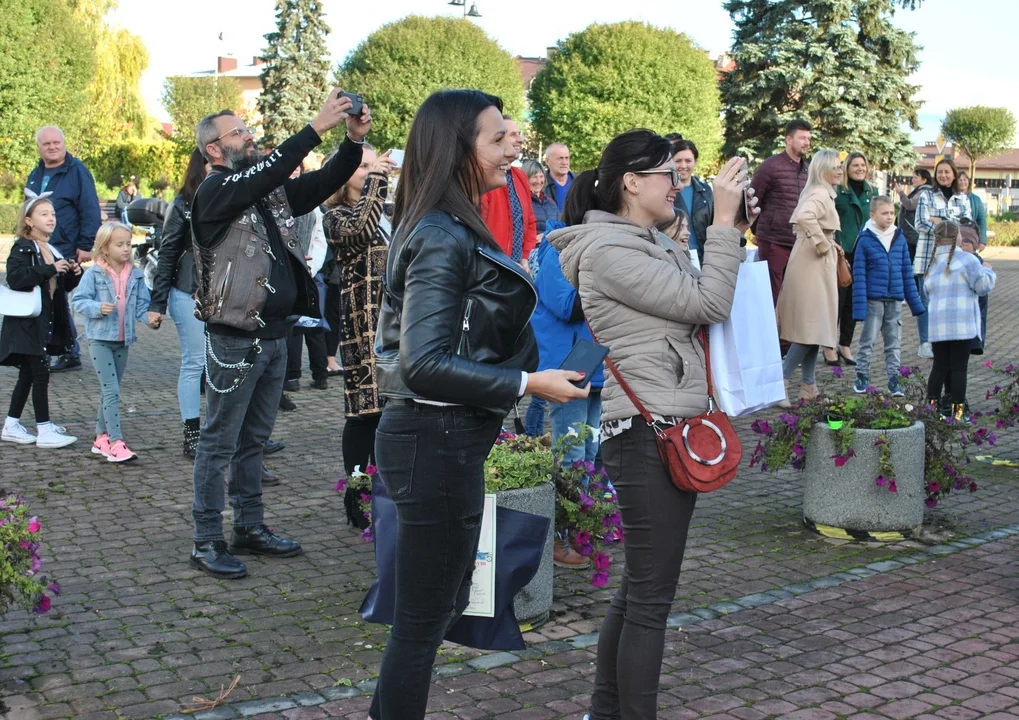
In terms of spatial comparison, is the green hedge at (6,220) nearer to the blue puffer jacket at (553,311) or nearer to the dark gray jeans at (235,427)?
the dark gray jeans at (235,427)

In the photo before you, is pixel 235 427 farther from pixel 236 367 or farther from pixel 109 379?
pixel 109 379

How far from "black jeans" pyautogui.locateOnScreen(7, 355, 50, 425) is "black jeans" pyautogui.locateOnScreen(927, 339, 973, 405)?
676 cm

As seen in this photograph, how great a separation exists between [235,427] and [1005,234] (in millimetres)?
39069

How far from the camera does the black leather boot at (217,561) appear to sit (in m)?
5.46

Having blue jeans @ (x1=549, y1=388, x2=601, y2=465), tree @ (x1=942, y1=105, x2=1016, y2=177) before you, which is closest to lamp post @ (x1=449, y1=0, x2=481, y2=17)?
blue jeans @ (x1=549, y1=388, x2=601, y2=465)

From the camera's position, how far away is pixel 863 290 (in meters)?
10.7

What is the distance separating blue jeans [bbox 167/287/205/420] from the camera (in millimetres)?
7562

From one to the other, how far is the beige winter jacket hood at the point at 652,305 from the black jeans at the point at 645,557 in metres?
0.13

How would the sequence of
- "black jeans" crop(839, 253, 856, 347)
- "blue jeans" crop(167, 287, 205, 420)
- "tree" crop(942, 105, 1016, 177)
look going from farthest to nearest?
"tree" crop(942, 105, 1016, 177) < "black jeans" crop(839, 253, 856, 347) < "blue jeans" crop(167, 287, 205, 420)

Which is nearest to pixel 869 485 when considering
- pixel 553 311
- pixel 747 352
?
pixel 553 311

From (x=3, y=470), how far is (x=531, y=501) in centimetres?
442

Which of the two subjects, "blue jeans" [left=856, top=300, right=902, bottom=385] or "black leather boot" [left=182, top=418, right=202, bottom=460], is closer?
"black leather boot" [left=182, top=418, right=202, bottom=460]

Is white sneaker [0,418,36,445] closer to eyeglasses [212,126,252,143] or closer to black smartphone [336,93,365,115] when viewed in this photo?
eyeglasses [212,126,252,143]

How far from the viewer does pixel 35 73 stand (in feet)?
132
